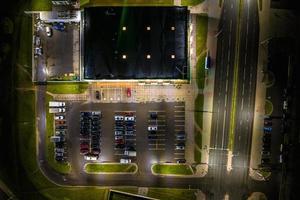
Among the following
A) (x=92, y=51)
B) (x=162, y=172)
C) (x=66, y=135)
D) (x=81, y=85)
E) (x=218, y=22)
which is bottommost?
(x=162, y=172)

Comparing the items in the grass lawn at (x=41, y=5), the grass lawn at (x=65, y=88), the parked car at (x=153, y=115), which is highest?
the grass lawn at (x=41, y=5)

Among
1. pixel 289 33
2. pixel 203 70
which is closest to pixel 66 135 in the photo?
pixel 203 70

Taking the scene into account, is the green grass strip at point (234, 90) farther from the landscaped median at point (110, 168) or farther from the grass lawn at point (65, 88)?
the grass lawn at point (65, 88)

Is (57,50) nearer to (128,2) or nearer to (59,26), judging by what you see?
(59,26)

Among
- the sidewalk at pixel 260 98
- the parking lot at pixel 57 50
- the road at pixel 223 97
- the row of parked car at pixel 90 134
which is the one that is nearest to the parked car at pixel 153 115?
the row of parked car at pixel 90 134

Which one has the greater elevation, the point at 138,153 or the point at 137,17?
the point at 137,17

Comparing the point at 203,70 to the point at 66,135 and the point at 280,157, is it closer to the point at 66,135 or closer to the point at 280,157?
the point at 280,157
